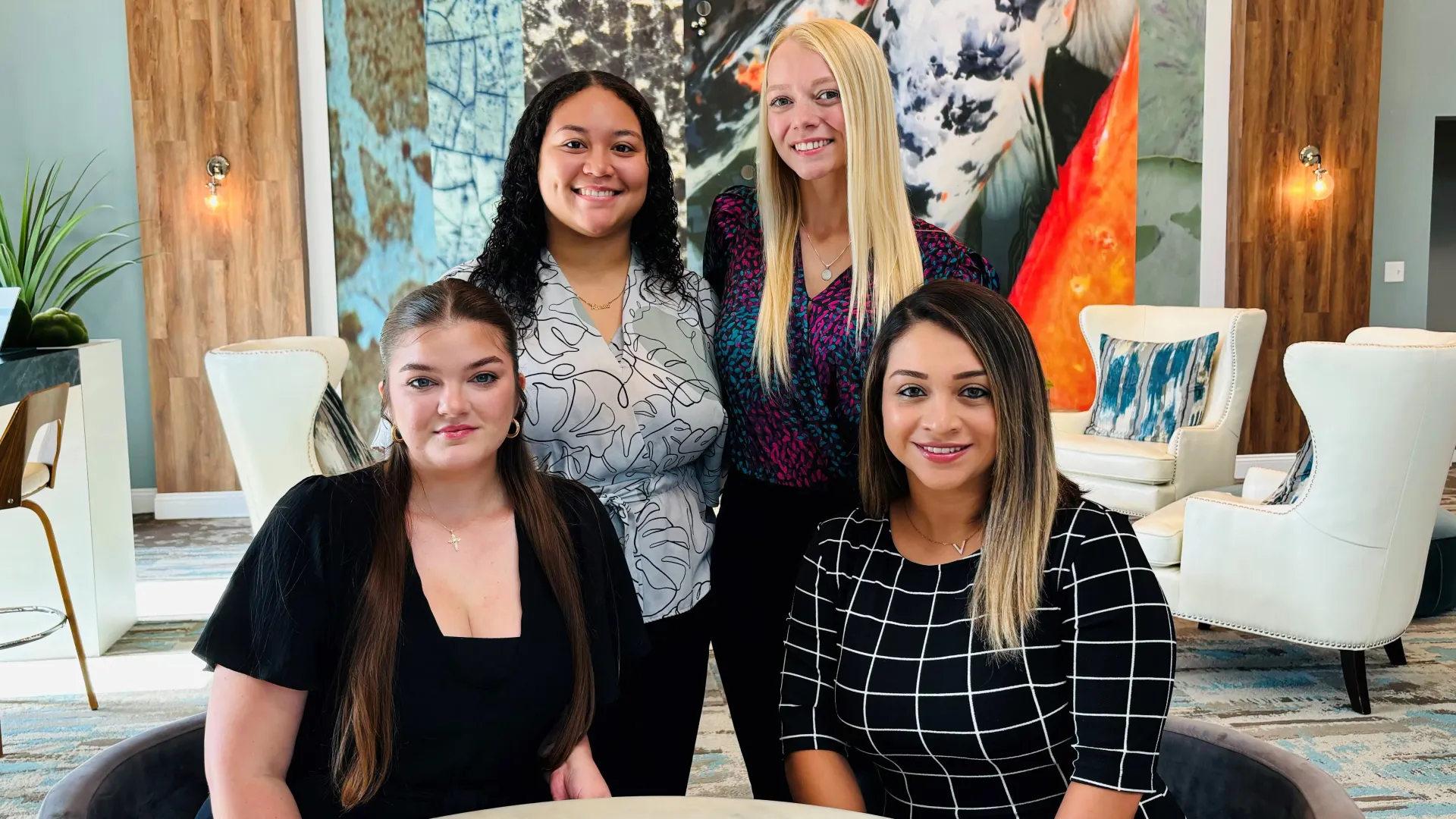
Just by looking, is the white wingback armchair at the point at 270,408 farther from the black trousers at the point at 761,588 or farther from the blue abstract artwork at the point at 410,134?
the blue abstract artwork at the point at 410,134

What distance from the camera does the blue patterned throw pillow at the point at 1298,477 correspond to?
3.02 meters

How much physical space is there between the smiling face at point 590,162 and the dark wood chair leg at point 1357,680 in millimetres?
2530

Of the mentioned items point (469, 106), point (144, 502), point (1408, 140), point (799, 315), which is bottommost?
point (144, 502)

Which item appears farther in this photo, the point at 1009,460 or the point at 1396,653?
the point at 1396,653

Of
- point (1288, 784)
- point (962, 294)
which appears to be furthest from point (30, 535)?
point (1288, 784)

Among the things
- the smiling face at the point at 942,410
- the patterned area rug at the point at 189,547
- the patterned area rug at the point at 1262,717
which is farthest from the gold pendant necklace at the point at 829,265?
the patterned area rug at the point at 189,547

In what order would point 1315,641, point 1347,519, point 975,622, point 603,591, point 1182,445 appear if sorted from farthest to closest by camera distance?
point 1182,445
point 1315,641
point 1347,519
point 603,591
point 975,622

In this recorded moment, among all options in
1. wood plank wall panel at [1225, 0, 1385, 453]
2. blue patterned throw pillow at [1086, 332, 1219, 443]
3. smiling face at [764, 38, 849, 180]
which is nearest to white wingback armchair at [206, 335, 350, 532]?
smiling face at [764, 38, 849, 180]

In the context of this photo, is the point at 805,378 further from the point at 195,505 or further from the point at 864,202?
the point at 195,505

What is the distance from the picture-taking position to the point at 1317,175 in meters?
6.06

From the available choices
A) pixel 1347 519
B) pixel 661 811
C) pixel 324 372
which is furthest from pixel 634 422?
pixel 1347 519

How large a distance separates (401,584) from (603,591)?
272 millimetres

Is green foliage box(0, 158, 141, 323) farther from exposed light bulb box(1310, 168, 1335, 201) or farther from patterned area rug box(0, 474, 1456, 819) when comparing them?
exposed light bulb box(1310, 168, 1335, 201)

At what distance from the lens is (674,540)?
1.73m
